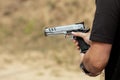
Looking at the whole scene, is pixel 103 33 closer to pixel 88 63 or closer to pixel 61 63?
pixel 88 63

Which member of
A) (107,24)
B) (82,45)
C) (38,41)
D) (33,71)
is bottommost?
(38,41)

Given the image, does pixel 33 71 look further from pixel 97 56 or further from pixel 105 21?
pixel 105 21

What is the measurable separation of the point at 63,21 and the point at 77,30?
18.6ft

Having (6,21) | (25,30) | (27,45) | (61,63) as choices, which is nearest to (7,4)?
(6,21)

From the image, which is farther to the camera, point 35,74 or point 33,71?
point 33,71

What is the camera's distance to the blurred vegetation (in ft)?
22.8

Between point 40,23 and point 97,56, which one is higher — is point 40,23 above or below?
below

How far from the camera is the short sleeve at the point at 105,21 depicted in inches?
74.5

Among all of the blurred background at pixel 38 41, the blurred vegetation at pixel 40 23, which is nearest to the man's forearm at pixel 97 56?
the blurred background at pixel 38 41

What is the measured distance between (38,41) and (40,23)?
652 millimetres

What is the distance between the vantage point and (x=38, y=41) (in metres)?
7.51

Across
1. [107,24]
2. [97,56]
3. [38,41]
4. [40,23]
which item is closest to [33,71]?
[38,41]

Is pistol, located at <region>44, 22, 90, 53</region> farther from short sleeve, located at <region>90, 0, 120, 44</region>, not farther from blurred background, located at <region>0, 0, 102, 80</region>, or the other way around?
blurred background, located at <region>0, 0, 102, 80</region>

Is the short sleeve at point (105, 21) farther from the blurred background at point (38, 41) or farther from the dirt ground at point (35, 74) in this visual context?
the dirt ground at point (35, 74)
